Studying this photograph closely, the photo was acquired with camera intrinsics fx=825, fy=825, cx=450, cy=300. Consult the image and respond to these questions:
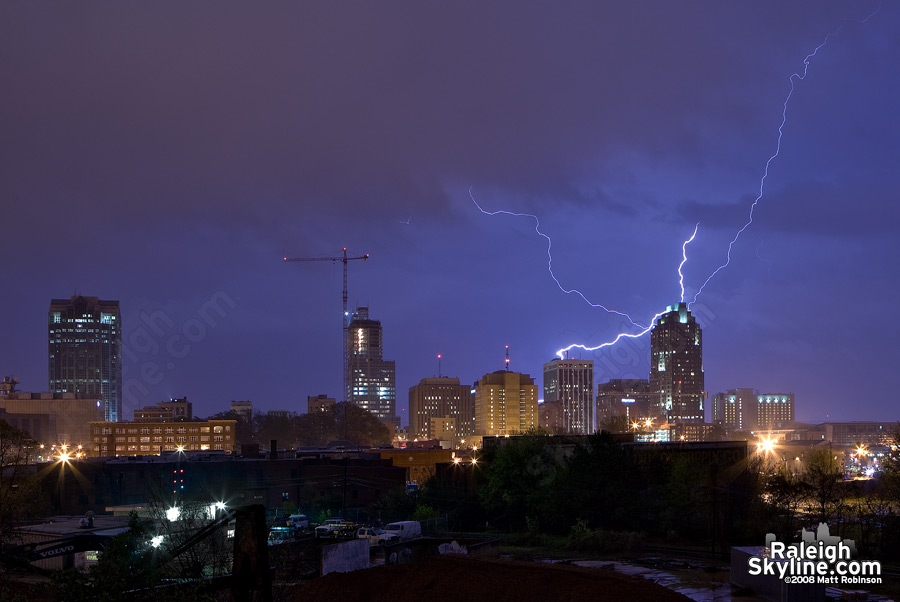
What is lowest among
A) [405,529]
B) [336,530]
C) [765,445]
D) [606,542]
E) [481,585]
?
[336,530]

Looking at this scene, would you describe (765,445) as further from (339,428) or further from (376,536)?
(339,428)

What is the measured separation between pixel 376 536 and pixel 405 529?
2043mm

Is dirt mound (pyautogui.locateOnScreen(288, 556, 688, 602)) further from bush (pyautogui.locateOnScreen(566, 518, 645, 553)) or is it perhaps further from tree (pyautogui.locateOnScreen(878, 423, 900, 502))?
tree (pyautogui.locateOnScreen(878, 423, 900, 502))

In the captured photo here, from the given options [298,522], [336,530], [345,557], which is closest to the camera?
[345,557]

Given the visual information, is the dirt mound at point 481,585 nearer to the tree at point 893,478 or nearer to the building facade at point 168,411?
the tree at point 893,478

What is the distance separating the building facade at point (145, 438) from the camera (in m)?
129

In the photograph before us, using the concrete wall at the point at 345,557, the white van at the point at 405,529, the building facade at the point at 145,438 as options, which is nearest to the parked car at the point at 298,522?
the white van at the point at 405,529

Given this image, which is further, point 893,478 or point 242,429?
point 242,429

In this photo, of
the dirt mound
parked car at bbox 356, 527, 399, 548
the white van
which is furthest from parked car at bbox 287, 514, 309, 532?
the dirt mound

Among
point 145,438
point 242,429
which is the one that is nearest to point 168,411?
point 242,429

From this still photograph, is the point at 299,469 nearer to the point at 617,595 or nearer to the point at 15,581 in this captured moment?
the point at 15,581

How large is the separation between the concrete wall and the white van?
10.7 meters

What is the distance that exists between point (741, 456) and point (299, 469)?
3558 cm

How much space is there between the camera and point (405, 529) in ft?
128
